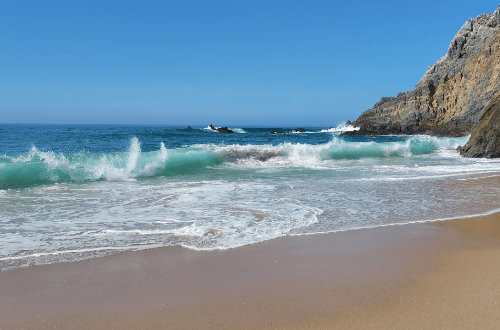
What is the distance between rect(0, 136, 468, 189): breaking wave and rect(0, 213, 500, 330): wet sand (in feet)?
24.4

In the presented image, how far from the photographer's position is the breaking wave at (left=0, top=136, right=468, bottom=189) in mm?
10992

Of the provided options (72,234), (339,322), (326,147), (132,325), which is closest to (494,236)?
(339,322)

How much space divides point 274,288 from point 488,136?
17648 millimetres

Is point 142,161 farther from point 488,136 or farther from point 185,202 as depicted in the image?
point 488,136

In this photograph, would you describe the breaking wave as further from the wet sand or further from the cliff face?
the cliff face

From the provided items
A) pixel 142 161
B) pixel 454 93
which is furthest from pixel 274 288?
pixel 454 93

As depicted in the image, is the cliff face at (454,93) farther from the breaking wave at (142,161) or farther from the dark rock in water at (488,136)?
the breaking wave at (142,161)

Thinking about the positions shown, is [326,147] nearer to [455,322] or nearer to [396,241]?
[396,241]

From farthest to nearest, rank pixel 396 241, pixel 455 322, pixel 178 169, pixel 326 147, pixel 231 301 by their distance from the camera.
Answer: pixel 326 147 < pixel 178 169 < pixel 396 241 < pixel 231 301 < pixel 455 322

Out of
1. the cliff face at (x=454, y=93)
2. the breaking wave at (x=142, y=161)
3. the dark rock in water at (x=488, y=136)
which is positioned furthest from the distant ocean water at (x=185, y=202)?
the cliff face at (x=454, y=93)

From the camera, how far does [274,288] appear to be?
3441 mm

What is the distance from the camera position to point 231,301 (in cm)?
320

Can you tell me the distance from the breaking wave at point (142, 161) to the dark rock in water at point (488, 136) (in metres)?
4.09

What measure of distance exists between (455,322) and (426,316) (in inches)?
7.2
